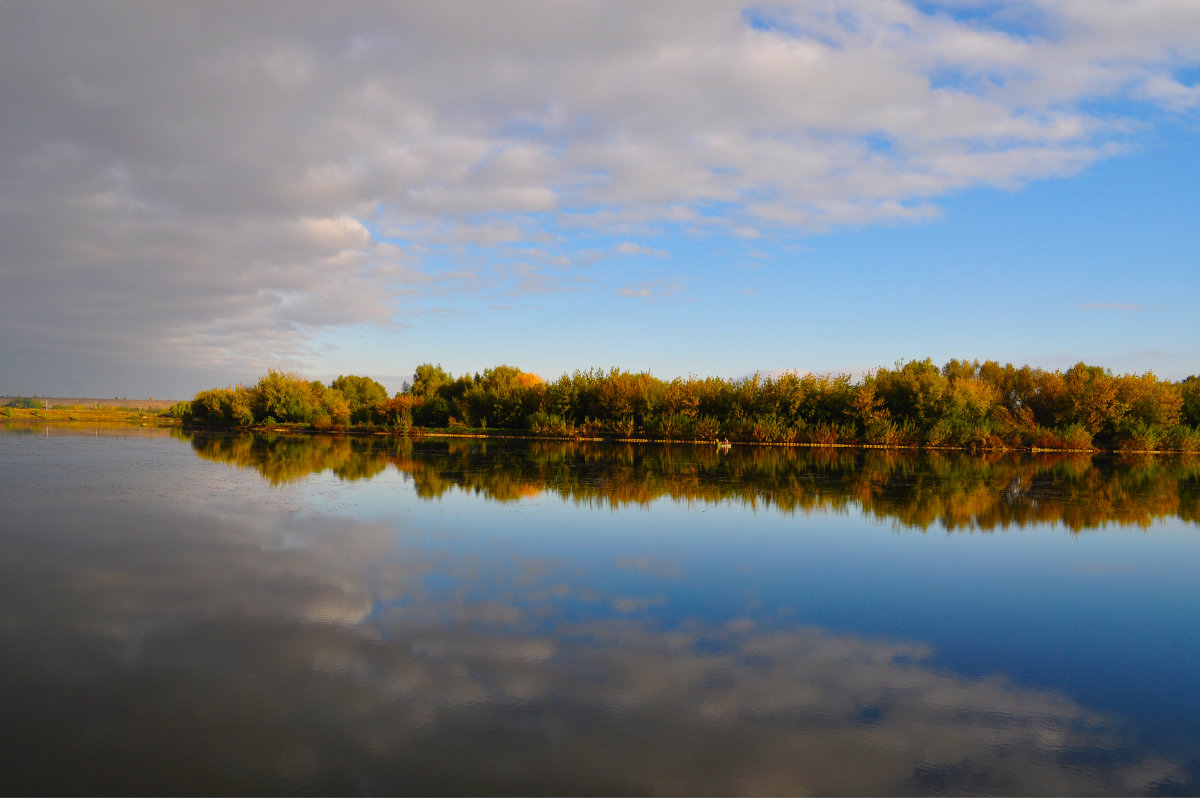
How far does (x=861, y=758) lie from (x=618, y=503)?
9.17 metres

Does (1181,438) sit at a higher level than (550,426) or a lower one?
lower

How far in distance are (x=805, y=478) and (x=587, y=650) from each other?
45.9ft

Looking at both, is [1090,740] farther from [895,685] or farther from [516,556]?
[516,556]

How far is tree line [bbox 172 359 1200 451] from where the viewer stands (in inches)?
1335

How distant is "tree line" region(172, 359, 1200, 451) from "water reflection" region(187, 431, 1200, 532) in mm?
4573

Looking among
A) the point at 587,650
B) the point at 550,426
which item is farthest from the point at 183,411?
the point at 587,650

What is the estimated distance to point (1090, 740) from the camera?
4246mm

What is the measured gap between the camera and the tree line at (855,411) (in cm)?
3391

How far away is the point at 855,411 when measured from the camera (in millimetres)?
34156

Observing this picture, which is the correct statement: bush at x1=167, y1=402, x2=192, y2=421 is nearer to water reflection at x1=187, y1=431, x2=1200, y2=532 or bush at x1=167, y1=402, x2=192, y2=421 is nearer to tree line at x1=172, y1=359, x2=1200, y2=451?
tree line at x1=172, y1=359, x2=1200, y2=451

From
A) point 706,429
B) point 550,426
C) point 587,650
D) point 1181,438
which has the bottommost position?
point 587,650

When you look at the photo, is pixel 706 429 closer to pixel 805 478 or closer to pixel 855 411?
pixel 855 411

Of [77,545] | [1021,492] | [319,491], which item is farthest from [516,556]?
[1021,492]

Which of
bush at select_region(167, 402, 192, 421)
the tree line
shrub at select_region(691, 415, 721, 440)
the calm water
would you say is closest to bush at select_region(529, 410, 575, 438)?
the tree line
